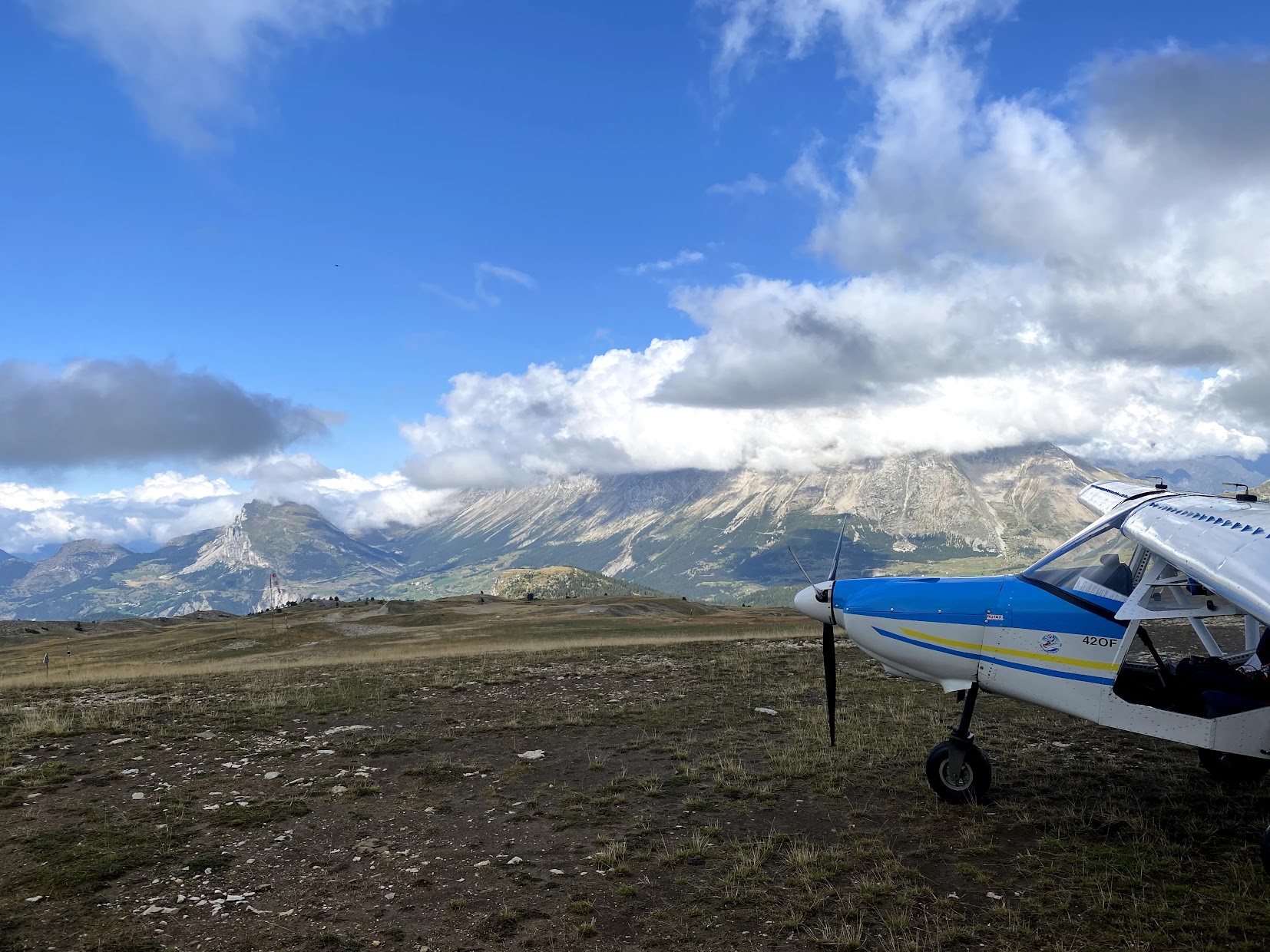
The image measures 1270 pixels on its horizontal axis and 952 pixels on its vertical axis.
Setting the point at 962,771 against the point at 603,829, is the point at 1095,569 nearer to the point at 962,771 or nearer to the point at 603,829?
the point at 962,771

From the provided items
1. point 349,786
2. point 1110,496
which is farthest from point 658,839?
point 1110,496

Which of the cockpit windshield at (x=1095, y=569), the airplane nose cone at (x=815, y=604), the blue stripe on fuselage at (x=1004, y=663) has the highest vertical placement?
the cockpit windshield at (x=1095, y=569)

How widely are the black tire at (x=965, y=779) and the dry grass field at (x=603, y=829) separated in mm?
248

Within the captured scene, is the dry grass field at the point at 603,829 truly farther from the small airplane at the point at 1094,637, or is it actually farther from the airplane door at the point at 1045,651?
the airplane door at the point at 1045,651

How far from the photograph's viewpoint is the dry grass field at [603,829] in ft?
21.7

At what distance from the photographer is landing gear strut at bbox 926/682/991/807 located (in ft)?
31.4

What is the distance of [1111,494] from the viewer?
513 inches

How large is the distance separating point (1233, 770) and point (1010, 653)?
4060 mm

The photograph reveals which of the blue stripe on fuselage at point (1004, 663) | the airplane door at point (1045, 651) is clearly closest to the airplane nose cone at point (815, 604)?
the blue stripe on fuselage at point (1004, 663)

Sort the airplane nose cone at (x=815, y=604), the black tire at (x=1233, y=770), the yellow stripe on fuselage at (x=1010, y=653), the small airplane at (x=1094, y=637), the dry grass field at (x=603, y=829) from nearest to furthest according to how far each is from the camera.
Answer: the dry grass field at (x=603, y=829), the small airplane at (x=1094, y=637), the yellow stripe on fuselage at (x=1010, y=653), the black tire at (x=1233, y=770), the airplane nose cone at (x=815, y=604)

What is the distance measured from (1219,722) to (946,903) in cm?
443

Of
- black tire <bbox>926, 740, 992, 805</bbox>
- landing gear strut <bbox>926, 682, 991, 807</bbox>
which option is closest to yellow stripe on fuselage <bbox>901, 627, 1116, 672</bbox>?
landing gear strut <bbox>926, 682, 991, 807</bbox>

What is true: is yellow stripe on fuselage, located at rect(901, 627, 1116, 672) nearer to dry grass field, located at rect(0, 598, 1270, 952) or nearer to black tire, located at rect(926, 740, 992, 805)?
black tire, located at rect(926, 740, 992, 805)

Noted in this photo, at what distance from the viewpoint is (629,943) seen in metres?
6.31
